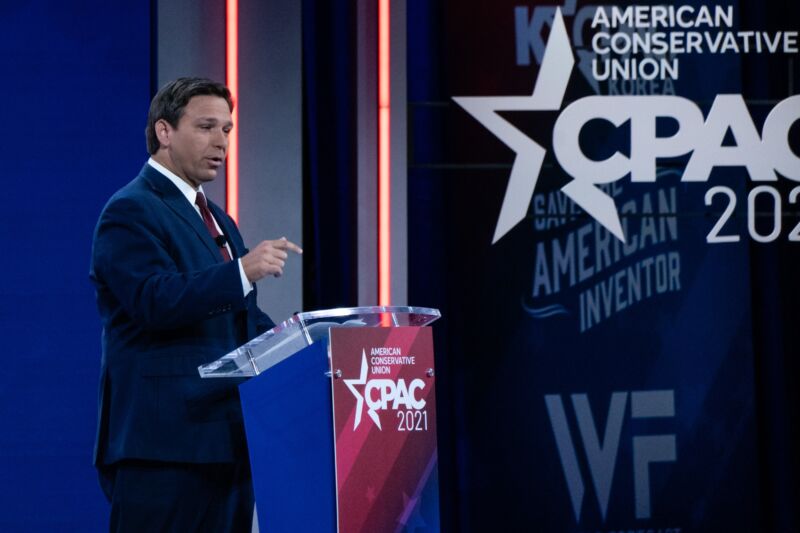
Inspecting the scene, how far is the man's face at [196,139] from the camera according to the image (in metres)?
2.40

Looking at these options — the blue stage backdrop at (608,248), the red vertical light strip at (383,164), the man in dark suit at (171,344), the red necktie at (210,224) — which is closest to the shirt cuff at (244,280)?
the man in dark suit at (171,344)

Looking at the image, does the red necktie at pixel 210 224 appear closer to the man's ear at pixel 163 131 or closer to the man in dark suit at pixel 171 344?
the man in dark suit at pixel 171 344

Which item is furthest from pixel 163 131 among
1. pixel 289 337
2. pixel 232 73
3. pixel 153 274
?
pixel 232 73

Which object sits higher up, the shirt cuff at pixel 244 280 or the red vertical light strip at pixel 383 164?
the red vertical light strip at pixel 383 164

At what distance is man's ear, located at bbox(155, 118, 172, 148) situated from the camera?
2.41m

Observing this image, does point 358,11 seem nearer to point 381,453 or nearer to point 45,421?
point 45,421

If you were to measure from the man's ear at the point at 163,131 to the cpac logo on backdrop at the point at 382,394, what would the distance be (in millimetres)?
683

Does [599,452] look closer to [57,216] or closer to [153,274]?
[57,216]

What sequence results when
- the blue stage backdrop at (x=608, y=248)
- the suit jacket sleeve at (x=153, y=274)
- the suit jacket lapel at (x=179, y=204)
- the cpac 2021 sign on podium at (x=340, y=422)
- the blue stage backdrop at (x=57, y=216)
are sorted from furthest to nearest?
1. the blue stage backdrop at (x=608, y=248)
2. the blue stage backdrop at (x=57, y=216)
3. the suit jacket lapel at (x=179, y=204)
4. the suit jacket sleeve at (x=153, y=274)
5. the cpac 2021 sign on podium at (x=340, y=422)

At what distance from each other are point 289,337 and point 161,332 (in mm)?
309

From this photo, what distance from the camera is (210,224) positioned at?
2469 mm

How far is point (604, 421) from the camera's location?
3785mm

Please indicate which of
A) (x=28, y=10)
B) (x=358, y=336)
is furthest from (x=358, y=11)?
(x=358, y=336)

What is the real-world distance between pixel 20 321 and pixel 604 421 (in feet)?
6.20
